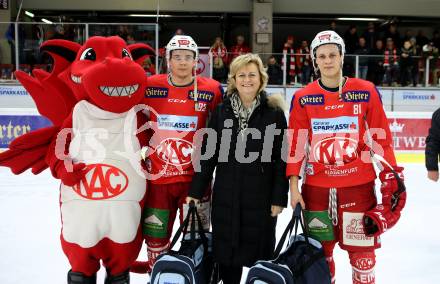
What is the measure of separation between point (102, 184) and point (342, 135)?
1076 millimetres

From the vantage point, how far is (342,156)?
2156 millimetres

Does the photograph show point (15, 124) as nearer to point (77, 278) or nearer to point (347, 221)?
point (77, 278)

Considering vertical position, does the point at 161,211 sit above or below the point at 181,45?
below

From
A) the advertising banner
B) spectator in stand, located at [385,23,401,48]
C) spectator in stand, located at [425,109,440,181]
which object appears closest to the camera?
spectator in stand, located at [425,109,440,181]

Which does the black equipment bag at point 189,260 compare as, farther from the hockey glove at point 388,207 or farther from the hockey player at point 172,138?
the hockey glove at point 388,207

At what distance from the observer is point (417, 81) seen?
27.6 ft

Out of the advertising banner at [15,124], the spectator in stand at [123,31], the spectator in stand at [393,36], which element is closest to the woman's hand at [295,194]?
the advertising banner at [15,124]

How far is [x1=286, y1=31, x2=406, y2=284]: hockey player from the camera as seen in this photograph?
214 centimetres

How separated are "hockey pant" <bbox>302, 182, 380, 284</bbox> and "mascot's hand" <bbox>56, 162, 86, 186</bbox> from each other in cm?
102

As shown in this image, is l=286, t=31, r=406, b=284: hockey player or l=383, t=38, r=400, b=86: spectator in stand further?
l=383, t=38, r=400, b=86: spectator in stand

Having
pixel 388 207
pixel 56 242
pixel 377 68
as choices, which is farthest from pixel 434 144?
pixel 377 68

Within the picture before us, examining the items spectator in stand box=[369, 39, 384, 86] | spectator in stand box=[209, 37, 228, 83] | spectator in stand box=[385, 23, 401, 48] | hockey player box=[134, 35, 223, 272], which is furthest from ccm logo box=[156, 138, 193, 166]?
spectator in stand box=[385, 23, 401, 48]

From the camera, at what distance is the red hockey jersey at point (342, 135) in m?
2.14

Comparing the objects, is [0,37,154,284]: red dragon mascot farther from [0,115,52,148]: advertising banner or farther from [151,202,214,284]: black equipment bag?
[0,115,52,148]: advertising banner
